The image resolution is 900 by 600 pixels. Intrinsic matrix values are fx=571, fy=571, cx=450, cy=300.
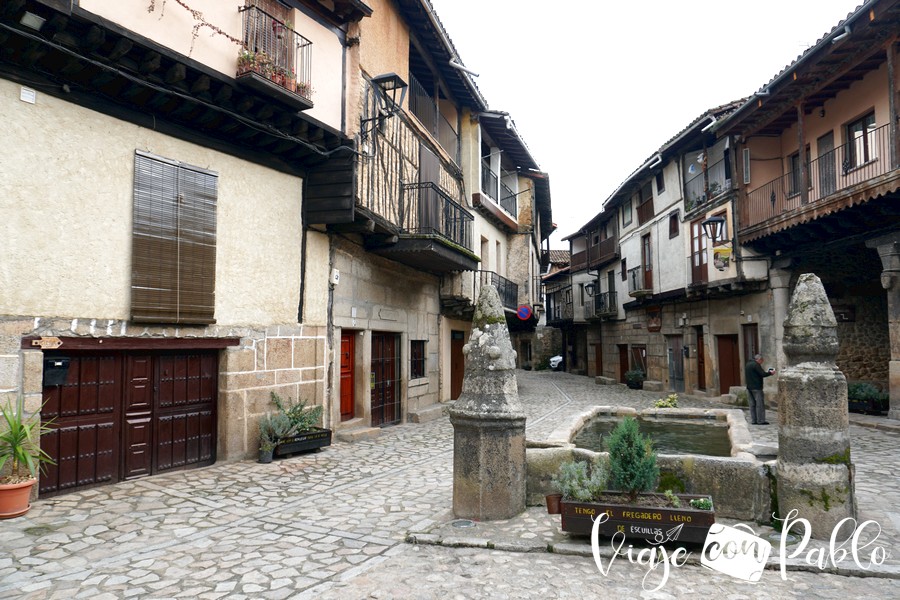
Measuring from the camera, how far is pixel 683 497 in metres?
4.54

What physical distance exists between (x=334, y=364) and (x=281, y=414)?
168 cm

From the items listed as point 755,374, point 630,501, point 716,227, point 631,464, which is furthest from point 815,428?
point 716,227

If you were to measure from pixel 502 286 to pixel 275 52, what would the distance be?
11.2 metres

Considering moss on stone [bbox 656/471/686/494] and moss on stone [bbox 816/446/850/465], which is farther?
moss on stone [bbox 656/471/686/494]

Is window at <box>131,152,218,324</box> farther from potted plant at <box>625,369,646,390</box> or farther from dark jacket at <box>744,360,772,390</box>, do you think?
potted plant at <box>625,369,646,390</box>

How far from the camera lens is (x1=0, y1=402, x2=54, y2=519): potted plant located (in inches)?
203

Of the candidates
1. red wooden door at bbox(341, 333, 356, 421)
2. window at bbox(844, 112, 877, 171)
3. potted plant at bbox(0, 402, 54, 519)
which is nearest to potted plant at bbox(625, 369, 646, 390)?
window at bbox(844, 112, 877, 171)

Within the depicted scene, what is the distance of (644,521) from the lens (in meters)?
4.37

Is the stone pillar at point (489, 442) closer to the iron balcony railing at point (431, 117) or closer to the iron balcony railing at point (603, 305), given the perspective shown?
the iron balcony railing at point (431, 117)

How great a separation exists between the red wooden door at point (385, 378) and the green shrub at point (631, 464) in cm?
735

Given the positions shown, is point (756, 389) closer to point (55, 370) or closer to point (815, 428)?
point (815, 428)

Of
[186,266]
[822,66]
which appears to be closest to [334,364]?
[186,266]

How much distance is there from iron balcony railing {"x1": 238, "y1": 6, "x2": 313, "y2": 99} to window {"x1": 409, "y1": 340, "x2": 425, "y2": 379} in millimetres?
6802

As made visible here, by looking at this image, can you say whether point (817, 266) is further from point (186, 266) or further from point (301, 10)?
point (186, 266)
